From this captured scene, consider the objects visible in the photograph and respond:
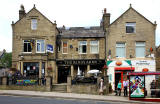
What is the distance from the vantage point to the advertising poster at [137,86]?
722 inches

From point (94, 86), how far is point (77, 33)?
1055 centimetres

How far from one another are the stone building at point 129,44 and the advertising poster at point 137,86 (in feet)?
26.5

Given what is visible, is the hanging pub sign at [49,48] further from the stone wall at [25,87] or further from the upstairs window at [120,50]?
the upstairs window at [120,50]

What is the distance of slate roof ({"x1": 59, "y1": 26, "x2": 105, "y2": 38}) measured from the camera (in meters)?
29.6

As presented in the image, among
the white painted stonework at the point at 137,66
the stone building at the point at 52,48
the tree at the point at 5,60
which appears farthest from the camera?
the tree at the point at 5,60

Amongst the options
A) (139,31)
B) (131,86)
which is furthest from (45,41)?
(131,86)

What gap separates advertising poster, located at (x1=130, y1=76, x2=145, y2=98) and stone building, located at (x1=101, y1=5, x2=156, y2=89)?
807 centimetres

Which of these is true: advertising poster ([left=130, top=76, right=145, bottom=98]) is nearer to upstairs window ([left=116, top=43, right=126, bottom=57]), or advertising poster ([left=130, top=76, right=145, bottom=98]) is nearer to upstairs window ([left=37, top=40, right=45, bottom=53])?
upstairs window ([left=116, top=43, right=126, bottom=57])

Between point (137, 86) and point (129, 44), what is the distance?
9868 mm

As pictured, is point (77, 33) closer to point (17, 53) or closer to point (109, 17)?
point (109, 17)

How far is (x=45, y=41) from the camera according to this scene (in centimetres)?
2927

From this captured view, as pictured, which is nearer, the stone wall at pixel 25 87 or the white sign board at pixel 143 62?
the stone wall at pixel 25 87

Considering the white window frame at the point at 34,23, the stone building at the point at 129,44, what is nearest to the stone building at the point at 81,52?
the stone building at the point at 129,44

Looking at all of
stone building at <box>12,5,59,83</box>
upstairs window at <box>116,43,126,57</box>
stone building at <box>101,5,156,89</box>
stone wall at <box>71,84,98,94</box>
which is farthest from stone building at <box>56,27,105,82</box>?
stone wall at <box>71,84,98,94</box>
